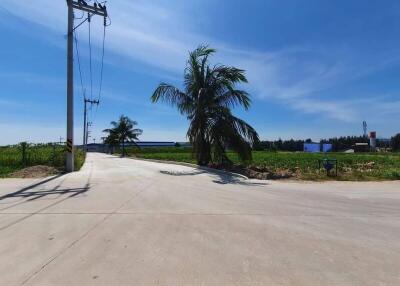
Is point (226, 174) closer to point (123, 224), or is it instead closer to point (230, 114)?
point (230, 114)

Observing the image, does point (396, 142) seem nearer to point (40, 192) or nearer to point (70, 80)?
point (70, 80)

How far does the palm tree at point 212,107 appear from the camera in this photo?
70.7ft

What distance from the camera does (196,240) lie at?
6043 millimetres

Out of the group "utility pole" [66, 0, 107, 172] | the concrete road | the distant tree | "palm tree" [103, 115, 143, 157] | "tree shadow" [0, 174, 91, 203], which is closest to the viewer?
the concrete road

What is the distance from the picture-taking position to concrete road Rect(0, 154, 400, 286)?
449 cm

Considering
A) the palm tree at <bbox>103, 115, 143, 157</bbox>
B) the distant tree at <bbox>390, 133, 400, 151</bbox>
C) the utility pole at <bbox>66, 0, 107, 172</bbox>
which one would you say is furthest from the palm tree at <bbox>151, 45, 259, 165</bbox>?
the distant tree at <bbox>390, 133, 400, 151</bbox>

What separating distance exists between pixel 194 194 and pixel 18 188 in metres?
6.28

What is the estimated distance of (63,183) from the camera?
47.8ft

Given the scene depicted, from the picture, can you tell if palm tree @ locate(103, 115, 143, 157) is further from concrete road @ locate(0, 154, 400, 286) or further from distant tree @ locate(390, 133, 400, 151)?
distant tree @ locate(390, 133, 400, 151)

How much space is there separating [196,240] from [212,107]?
16.4 metres

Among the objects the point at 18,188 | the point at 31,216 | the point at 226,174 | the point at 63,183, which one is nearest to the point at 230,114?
the point at 226,174

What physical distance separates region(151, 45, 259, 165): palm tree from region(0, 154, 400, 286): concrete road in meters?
10.5

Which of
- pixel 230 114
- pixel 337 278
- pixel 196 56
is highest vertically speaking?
pixel 196 56

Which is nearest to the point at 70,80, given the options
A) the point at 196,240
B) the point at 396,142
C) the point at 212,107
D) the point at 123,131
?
the point at 212,107
